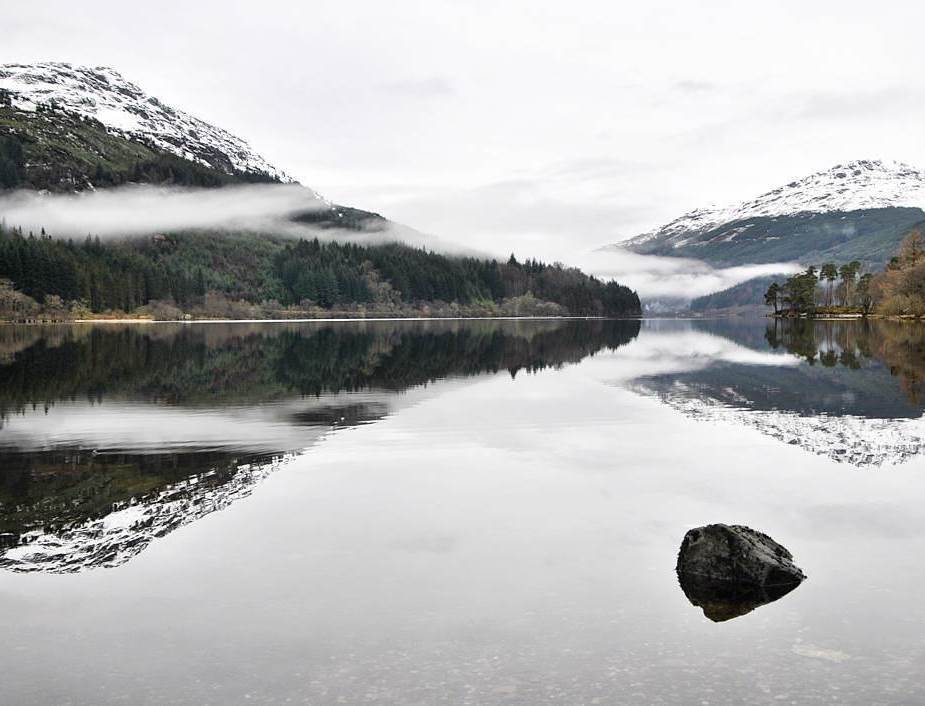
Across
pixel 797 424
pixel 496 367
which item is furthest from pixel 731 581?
pixel 496 367

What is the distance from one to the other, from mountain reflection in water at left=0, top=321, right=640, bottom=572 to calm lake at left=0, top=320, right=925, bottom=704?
5.6 inches

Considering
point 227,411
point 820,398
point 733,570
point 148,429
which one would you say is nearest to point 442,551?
point 733,570

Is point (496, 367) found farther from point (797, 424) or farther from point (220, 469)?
point (220, 469)

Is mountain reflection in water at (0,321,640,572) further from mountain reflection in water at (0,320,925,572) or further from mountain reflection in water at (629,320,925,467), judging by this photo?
mountain reflection in water at (629,320,925,467)

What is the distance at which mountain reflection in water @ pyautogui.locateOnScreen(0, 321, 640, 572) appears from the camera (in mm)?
16156

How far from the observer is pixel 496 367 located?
187ft

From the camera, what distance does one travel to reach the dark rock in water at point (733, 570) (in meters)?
12.7

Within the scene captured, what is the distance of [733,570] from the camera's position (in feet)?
43.9

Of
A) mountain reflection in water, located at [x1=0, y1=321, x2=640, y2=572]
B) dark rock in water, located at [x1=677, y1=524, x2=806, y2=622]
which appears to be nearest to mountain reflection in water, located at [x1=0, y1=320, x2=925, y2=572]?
mountain reflection in water, located at [x1=0, y1=321, x2=640, y2=572]

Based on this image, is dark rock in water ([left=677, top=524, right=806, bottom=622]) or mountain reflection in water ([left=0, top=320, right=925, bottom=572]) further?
mountain reflection in water ([left=0, top=320, right=925, bottom=572])

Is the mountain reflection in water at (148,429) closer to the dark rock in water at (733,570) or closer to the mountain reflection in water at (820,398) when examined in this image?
the dark rock in water at (733,570)

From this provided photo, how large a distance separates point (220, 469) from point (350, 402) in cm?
1487

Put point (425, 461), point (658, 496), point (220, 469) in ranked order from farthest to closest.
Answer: point (425, 461)
point (220, 469)
point (658, 496)

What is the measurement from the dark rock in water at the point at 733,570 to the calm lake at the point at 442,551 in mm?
277
